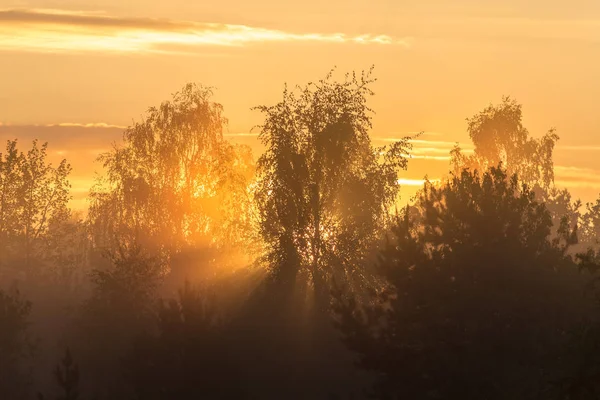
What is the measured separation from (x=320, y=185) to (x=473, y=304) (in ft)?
68.3

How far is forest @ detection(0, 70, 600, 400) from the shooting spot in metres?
45.1

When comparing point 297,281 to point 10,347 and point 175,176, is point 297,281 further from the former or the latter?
point 175,176

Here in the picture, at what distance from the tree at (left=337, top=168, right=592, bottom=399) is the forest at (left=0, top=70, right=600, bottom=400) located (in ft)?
0.25

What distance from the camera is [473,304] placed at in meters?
45.5

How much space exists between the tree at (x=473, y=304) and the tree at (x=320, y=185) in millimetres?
13868

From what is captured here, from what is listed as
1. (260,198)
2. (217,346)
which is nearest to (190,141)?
(260,198)

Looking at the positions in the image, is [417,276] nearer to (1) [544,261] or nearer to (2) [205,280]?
(1) [544,261]

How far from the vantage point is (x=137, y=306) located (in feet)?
197

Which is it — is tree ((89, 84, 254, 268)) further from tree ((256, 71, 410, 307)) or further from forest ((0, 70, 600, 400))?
tree ((256, 71, 410, 307))

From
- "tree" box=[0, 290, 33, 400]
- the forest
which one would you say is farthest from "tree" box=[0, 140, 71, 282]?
"tree" box=[0, 290, 33, 400]

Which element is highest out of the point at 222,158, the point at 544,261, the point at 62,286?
the point at 222,158

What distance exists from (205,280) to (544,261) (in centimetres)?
3249

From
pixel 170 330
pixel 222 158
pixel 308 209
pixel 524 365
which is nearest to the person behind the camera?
pixel 524 365

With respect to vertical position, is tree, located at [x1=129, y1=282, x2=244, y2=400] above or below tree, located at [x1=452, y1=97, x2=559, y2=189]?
below
